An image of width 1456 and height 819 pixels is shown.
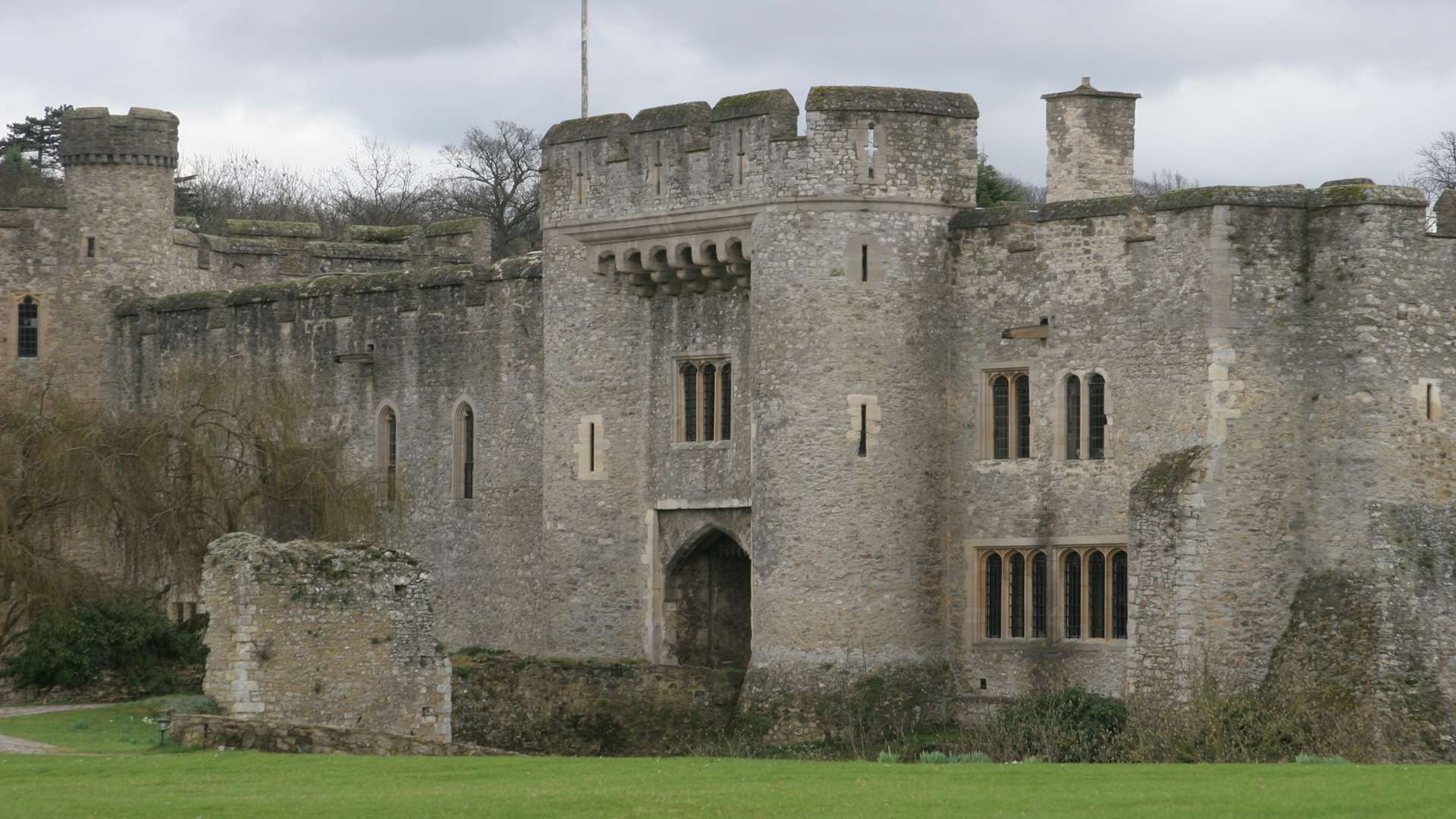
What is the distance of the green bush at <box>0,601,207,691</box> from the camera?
38031mm

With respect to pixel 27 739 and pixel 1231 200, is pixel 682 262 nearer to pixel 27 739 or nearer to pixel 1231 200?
pixel 1231 200

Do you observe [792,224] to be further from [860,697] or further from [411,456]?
[411,456]

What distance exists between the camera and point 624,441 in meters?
41.3

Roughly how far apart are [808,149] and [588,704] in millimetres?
8380

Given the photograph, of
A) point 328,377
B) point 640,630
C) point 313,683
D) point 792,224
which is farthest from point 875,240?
point 328,377

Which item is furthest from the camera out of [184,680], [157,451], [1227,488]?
[157,451]

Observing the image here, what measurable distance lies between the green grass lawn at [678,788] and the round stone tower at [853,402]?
786cm

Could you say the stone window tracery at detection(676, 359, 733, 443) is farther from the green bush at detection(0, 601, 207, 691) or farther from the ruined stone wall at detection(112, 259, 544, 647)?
the green bush at detection(0, 601, 207, 691)

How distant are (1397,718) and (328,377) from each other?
66.9 feet

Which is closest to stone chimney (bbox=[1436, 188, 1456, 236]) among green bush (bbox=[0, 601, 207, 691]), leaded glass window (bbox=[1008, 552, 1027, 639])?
leaded glass window (bbox=[1008, 552, 1027, 639])

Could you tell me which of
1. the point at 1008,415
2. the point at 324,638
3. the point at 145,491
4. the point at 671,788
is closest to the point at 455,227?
the point at 145,491

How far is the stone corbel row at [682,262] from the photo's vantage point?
129ft

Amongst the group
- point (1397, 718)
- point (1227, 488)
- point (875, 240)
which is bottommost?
point (1397, 718)

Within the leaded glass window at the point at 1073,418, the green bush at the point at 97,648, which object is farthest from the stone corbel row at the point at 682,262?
the green bush at the point at 97,648
